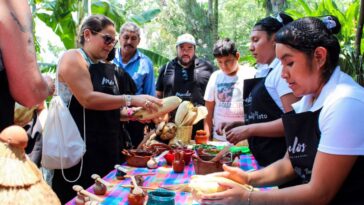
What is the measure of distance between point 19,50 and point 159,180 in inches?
56.0

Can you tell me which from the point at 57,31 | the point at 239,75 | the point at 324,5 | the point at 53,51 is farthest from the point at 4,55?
the point at 53,51

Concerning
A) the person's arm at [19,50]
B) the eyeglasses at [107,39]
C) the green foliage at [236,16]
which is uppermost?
the green foliage at [236,16]

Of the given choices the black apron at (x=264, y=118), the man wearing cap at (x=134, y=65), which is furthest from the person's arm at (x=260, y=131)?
the man wearing cap at (x=134, y=65)

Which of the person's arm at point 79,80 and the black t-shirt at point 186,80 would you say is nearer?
the person's arm at point 79,80

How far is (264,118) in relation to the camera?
2588 mm

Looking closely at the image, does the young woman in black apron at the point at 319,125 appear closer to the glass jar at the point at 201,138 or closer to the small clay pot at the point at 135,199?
the small clay pot at the point at 135,199

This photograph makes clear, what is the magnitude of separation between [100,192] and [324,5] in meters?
6.88

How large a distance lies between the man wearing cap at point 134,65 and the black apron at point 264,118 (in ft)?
5.88

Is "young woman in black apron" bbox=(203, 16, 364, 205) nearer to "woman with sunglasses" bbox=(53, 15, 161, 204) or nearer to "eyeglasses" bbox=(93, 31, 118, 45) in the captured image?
"woman with sunglasses" bbox=(53, 15, 161, 204)

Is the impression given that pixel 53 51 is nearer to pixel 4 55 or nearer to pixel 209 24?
pixel 209 24

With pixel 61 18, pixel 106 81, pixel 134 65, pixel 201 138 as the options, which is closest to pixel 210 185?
pixel 106 81

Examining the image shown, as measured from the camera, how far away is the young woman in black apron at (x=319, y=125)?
4.38ft

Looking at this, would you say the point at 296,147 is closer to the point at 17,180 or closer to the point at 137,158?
the point at 17,180

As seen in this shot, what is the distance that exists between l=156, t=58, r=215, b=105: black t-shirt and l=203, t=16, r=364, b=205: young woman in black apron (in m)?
3.14
